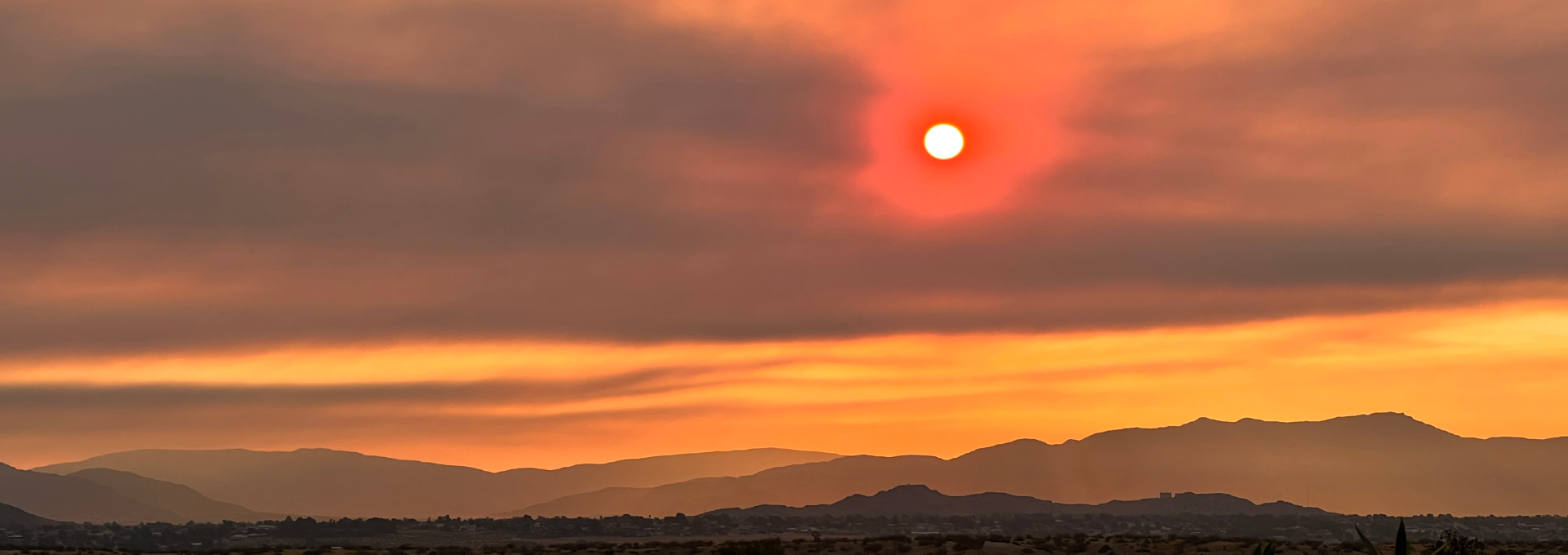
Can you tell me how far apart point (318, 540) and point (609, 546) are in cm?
7541

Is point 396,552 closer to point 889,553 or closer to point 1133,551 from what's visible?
point 889,553

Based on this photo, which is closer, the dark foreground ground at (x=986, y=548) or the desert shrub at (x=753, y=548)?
the desert shrub at (x=753, y=548)

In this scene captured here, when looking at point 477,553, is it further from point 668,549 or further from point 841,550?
point 841,550

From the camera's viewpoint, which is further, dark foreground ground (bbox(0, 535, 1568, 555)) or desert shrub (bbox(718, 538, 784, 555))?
dark foreground ground (bbox(0, 535, 1568, 555))

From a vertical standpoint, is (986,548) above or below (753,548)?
below

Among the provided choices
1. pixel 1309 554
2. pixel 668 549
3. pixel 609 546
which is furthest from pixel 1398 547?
pixel 609 546

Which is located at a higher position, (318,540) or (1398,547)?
(318,540)

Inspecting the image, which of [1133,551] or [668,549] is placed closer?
[1133,551]

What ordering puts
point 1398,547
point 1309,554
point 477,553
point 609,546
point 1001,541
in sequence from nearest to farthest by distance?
point 1398,547
point 1309,554
point 1001,541
point 477,553
point 609,546

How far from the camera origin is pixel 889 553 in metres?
99.4

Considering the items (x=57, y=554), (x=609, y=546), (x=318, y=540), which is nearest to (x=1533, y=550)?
(x=609, y=546)

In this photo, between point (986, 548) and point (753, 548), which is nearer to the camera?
point (753, 548)

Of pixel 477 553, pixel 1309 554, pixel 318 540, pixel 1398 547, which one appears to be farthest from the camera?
pixel 318 540

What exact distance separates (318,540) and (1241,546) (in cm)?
13032
